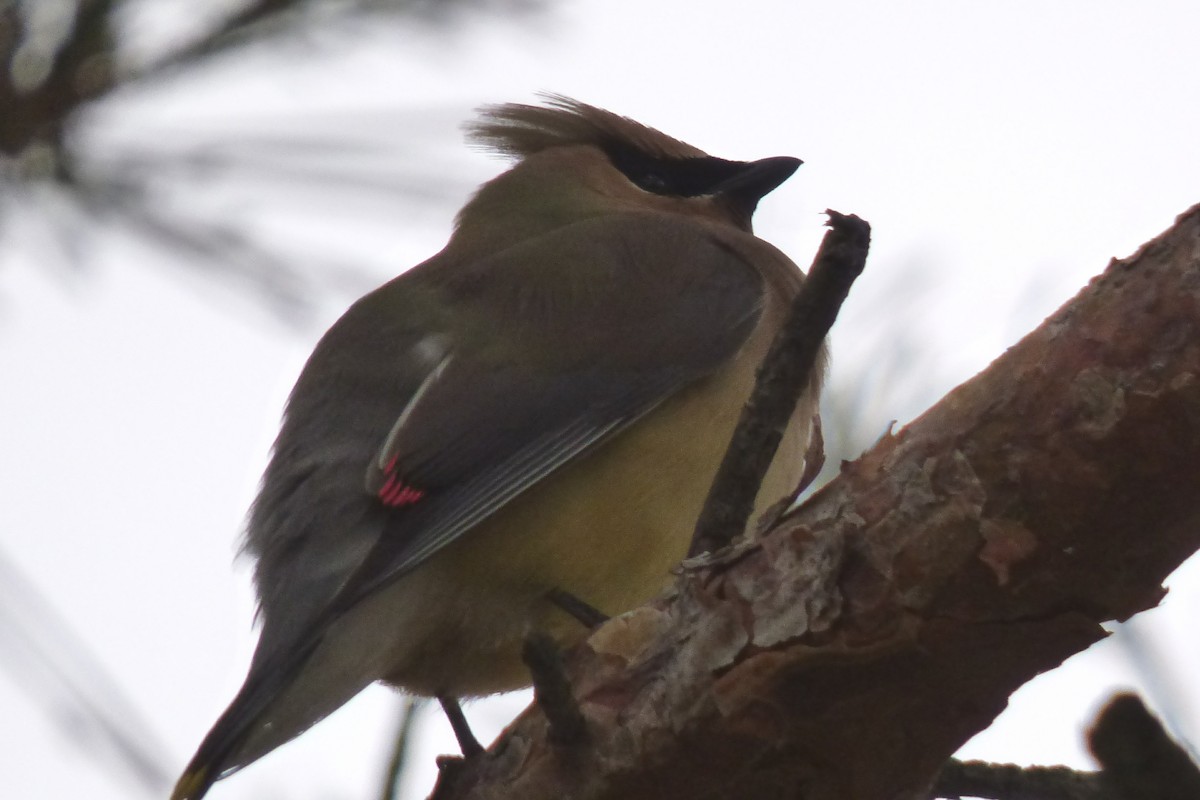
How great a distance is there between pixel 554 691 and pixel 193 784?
72cm

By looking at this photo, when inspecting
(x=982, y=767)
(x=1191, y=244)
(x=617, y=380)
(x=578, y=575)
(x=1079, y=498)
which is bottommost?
(x=982, y=767)

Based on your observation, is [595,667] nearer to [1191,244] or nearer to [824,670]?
[824,670]

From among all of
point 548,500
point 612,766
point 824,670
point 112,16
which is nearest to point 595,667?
point 612,766

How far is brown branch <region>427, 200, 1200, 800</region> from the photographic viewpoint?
1.72 m

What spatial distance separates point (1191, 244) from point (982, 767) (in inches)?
31.1

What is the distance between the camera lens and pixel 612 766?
2033mm

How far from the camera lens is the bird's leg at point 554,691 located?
6.20 feet

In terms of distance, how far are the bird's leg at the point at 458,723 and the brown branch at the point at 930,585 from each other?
0.87m

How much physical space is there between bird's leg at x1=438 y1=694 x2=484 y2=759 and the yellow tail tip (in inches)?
25.5

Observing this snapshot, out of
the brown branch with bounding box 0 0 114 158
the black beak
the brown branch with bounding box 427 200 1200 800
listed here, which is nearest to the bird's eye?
the black beak

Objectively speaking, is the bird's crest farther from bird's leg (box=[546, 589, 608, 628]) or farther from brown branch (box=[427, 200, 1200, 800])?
brown branch (box=[427, 200, 1200, 800])

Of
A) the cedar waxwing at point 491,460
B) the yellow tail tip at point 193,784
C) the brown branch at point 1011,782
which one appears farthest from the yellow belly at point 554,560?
the brown branch at point 1011,782

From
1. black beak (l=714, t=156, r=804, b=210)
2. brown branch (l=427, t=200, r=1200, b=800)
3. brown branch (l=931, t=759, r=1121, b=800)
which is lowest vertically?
brown branch (l=931, t=759, r=1121, b=800)

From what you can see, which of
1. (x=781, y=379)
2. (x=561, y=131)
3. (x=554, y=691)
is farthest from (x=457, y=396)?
(x=561, y=131)
